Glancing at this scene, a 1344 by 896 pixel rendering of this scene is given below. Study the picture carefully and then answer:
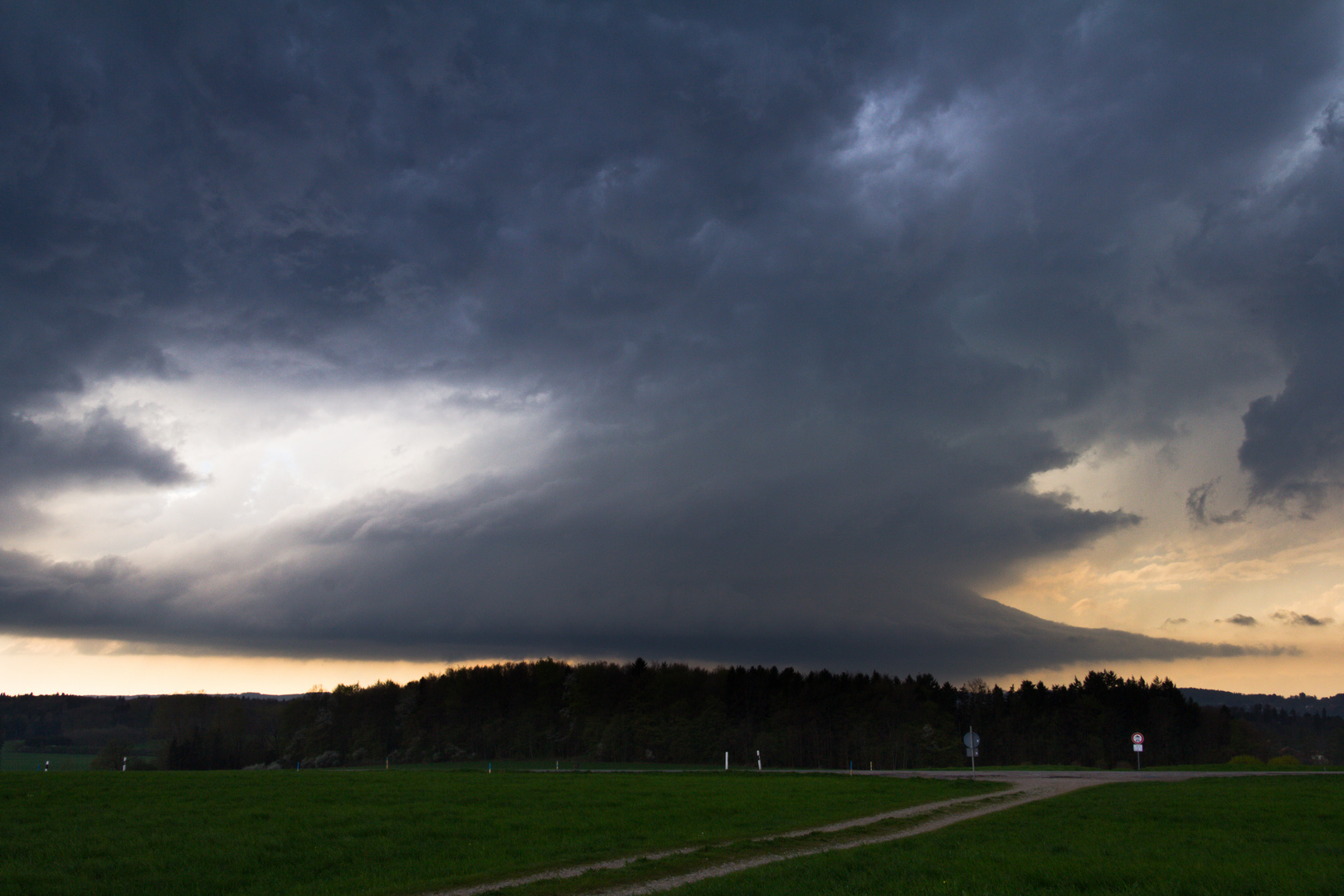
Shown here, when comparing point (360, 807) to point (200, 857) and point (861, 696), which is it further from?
point (861, 696)

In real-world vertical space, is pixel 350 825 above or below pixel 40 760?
above

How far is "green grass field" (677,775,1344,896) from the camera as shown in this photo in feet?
52.5

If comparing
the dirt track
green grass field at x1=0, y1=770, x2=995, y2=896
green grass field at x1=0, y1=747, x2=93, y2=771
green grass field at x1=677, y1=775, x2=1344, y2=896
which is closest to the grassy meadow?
green grass field at x1=0, y1=747, x2=93, y2=771

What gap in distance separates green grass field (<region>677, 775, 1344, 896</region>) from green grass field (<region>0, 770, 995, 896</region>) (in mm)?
6207

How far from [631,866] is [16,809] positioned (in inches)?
982

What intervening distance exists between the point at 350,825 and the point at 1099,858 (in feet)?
71.9

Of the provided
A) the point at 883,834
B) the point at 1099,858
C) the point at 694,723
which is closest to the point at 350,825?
the point at 883,834

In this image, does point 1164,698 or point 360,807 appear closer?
point 360,807

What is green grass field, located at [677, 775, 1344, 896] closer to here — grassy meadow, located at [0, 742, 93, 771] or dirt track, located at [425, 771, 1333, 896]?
dirt track, located at [425, 771, 1333, 896]

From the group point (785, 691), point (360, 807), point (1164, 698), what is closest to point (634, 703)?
point (785, 691)

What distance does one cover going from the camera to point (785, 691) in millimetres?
136250

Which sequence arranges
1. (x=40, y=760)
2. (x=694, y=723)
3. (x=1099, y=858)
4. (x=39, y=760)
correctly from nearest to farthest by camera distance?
(x=1099, y=858)
(x=694, y=723)
(x=40, y=760)
(x=39, y=760)

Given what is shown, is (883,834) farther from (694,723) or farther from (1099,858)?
(694,723)

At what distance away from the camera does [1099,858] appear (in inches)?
776
